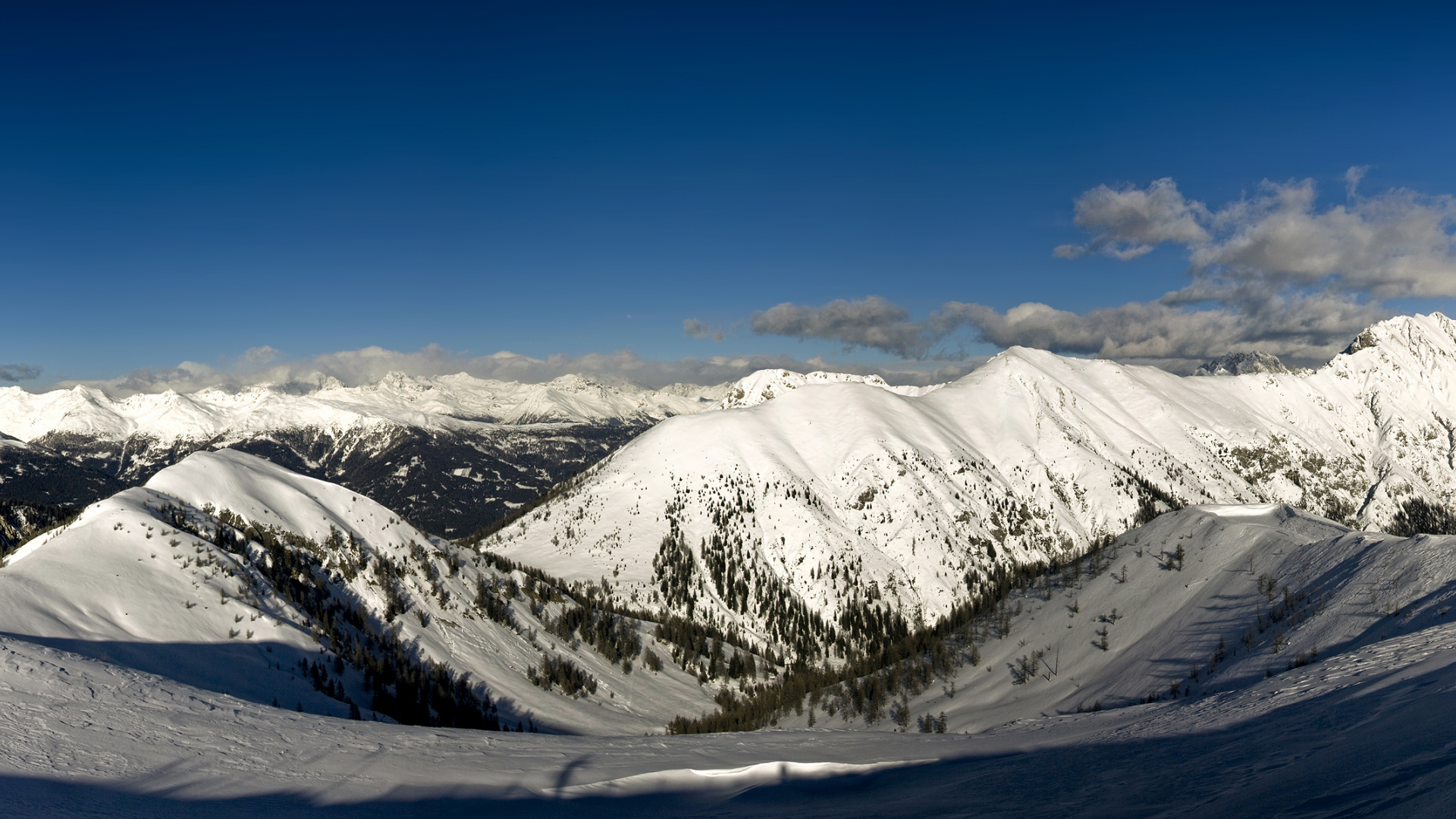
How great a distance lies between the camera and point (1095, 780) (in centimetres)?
1598

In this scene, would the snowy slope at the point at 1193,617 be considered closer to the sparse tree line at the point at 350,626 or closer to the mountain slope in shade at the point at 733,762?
the mountain slope in shade at the point at 733,762

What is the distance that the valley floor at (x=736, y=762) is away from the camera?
1296 cm

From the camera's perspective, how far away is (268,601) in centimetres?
5419

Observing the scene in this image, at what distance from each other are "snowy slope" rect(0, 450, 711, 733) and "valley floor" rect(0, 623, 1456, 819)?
769 inches

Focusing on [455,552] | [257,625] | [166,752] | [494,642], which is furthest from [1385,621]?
[455,552]

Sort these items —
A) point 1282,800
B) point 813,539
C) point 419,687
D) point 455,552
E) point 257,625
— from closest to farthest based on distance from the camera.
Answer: point 1282,800, point 257,625, point 419,687, point 455,552, point 813,539

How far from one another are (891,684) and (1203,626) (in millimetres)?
30088

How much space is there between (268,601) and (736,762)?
49.2 meters

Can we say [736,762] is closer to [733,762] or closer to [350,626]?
[733,762]

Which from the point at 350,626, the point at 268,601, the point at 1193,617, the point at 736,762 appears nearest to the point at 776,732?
the point at 736,762

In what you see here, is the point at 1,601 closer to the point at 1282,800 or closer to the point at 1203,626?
the point at 1282,800

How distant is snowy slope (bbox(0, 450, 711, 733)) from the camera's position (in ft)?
136

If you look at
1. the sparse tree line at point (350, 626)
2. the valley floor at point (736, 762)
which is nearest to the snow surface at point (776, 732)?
the valley floor at point (736, 762)

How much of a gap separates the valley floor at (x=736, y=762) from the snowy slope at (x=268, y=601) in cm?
1953
